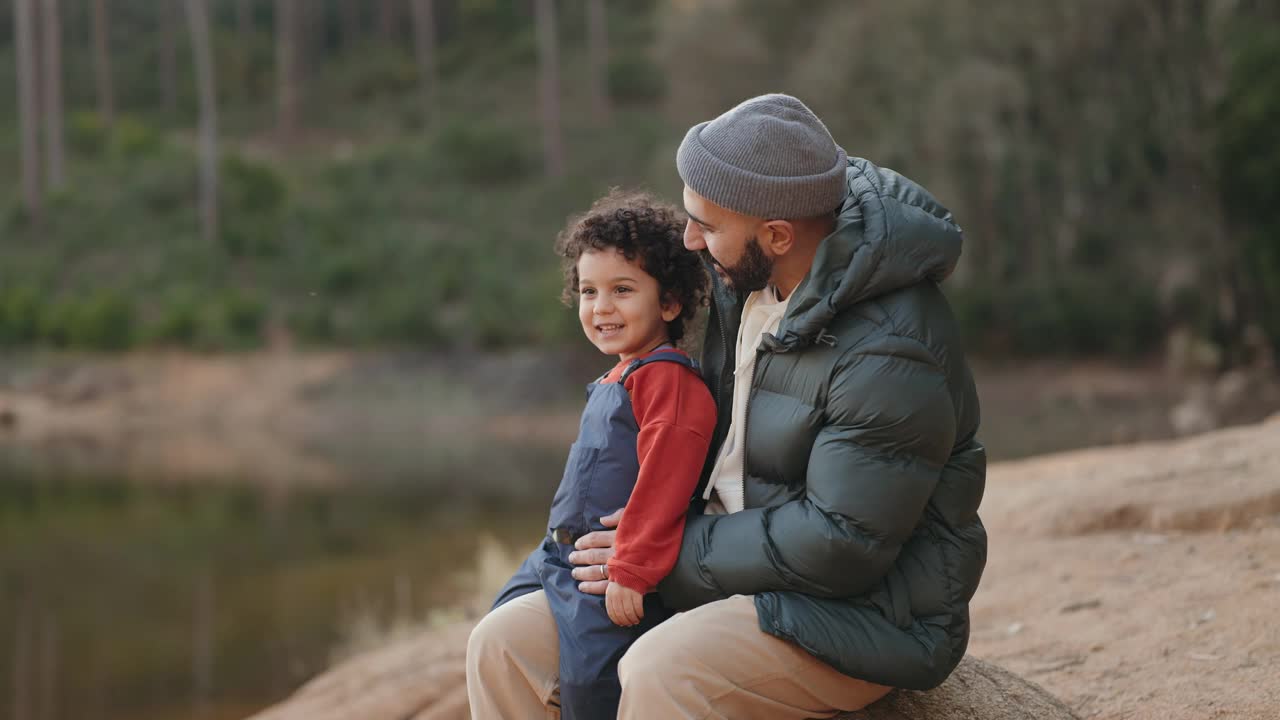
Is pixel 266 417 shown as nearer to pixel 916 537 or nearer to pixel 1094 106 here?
pixel 1094 106

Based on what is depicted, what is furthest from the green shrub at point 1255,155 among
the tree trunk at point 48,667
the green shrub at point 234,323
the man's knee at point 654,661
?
the man's knee at point 654,661

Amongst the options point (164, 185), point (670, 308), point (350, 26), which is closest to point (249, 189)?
point (164, 185)

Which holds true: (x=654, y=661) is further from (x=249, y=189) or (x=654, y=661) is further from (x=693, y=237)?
(x=249, y=189)

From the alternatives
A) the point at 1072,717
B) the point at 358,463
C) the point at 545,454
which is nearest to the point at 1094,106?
the point at 545,454

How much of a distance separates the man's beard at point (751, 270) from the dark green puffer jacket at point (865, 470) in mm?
159

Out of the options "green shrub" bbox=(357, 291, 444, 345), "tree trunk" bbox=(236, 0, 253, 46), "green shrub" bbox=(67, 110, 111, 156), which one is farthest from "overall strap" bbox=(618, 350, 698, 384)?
"tree trunk" bbox=(236, 0, 253, 46)

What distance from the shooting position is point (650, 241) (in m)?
3.43

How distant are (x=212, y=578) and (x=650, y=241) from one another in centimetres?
909

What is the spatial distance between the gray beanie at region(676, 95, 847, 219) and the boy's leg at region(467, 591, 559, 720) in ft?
3.62

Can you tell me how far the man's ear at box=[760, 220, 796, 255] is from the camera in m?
3.12

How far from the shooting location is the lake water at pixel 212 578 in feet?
27.9

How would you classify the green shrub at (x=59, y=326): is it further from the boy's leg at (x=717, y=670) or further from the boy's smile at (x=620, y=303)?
the boy's leg at (x=717, y=670)

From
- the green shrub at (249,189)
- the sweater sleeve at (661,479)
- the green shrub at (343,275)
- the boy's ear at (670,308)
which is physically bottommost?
the green shrub at (343,275)

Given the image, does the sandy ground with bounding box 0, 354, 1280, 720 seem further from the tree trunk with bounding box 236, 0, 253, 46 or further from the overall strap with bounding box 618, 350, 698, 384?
the tree trunk with bounding box 236, 0, 253, 46
